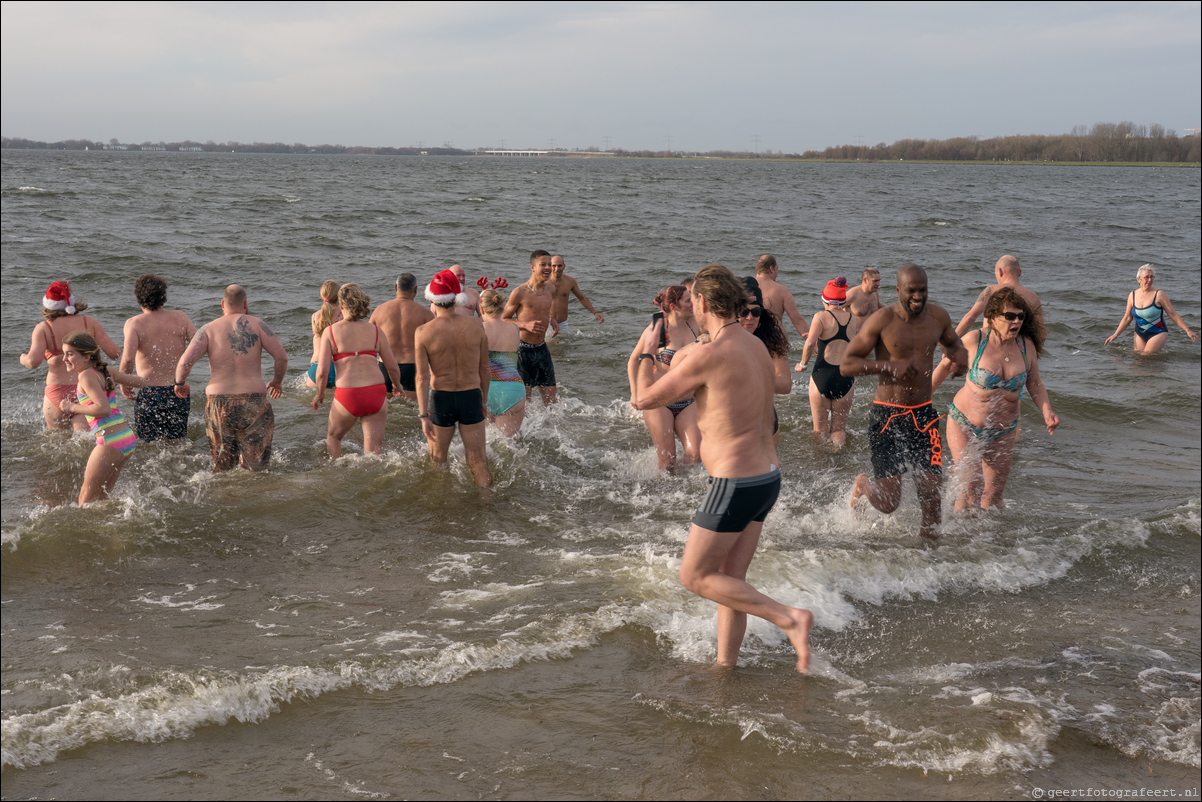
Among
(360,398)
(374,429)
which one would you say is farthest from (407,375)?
(360,398)

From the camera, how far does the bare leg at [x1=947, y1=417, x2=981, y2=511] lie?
246 inches

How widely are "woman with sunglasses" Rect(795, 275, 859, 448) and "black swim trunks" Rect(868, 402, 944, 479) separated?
2.19 meters

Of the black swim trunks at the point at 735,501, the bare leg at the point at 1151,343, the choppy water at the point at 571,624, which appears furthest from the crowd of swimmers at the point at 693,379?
the bare leg at the point at 1151,343

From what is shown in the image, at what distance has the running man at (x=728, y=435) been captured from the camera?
3910 mm

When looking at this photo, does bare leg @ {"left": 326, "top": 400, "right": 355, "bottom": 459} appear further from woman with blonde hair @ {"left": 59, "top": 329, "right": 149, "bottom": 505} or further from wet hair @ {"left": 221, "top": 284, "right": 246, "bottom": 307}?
woman with blonde hair @ {"left": 59, "top": 329, "right": 149, "bottom": 505}

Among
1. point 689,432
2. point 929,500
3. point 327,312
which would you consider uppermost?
point 327,312

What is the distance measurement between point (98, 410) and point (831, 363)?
6.58 meters

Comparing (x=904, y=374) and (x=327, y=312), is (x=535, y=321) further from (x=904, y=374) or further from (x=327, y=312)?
(x=904, y=374)

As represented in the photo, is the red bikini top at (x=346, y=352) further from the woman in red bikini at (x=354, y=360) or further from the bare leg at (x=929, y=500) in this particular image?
the bare leg at (x=929, y=500)

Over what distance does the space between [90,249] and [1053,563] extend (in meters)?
24.6

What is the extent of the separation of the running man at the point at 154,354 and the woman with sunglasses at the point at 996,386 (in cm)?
646

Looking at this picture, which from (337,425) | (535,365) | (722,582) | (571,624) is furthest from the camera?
(535,365)

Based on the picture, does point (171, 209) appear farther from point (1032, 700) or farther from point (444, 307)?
point (1032, 700)

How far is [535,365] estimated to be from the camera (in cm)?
966
